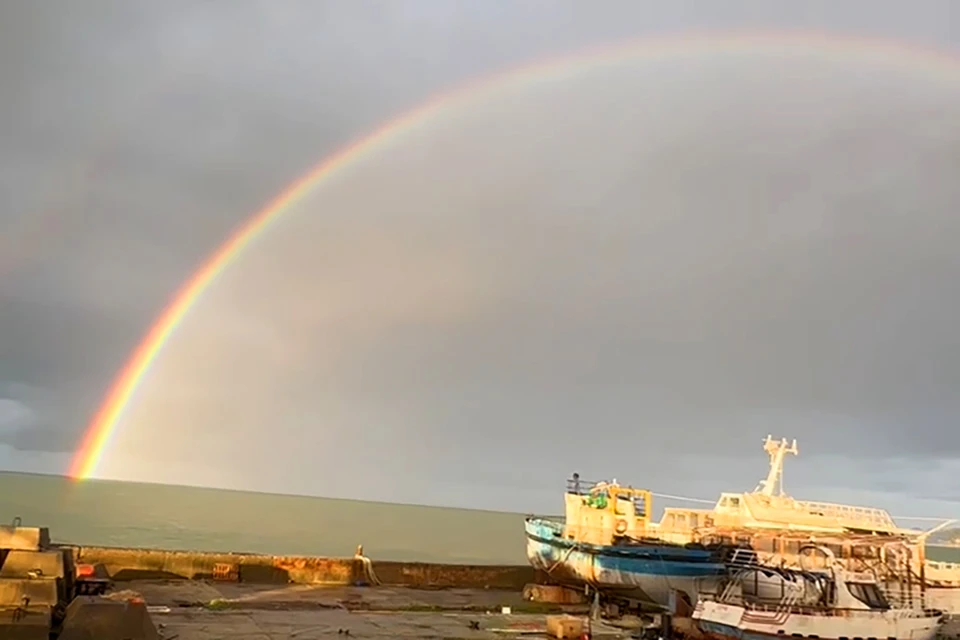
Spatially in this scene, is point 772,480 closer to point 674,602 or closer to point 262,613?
point 674,602

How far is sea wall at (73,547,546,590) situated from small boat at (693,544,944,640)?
29.3 feet

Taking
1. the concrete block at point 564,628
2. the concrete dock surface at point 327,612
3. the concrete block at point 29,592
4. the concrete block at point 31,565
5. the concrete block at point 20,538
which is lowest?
the concrete dock surface at point 327,612

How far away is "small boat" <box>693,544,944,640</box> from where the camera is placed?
21.7m

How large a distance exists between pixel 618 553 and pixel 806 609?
26.6 ft

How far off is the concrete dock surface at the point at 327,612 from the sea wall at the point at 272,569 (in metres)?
1.01

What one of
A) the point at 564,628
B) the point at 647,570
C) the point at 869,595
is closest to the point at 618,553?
the point at 647,570

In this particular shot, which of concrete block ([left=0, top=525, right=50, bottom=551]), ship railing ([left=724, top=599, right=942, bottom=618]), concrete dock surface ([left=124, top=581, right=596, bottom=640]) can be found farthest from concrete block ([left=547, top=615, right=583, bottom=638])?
concrete block ([left=0, top=525, right=50, bottom=551])

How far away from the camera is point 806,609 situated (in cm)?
2227

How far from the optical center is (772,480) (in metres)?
35.4

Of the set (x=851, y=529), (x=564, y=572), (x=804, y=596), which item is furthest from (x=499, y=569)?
(x=851, y=529)

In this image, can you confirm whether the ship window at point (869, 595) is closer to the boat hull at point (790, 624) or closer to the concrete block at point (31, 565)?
the boat hull at point (790, 624)

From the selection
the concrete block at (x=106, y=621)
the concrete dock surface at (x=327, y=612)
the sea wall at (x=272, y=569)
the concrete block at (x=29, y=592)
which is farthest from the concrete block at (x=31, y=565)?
the sea wall at (x=272, y=569)

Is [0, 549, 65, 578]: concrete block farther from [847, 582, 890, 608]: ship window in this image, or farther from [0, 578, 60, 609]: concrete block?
[847, 582, 890, 608]: ship window

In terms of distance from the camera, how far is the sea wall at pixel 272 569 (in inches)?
1050
